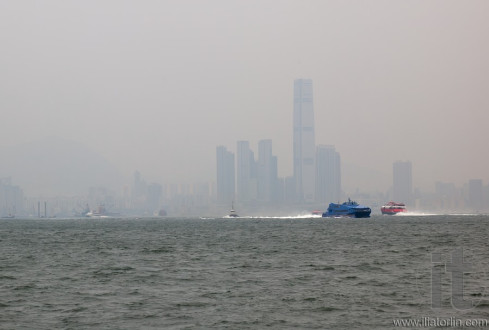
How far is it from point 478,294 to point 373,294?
22.7ft

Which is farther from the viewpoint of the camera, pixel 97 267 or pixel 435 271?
pixel 97 267

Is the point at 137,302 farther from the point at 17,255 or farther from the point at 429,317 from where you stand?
the point at 17,255

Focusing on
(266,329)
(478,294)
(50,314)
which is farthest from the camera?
(478,294)

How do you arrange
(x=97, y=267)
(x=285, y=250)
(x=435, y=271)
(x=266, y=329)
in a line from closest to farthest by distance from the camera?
1. (x=266, y=329)
2. (x=435, y=271)
3. (x=97, y=267)
4. (x=285, y=250)

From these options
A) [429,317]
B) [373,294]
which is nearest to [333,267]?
[373,294]

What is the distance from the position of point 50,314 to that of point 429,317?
22.5 metres

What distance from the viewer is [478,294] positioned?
45.6 metres

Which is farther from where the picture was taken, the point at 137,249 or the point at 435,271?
the point at 137,249

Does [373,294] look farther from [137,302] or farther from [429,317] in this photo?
[137,302]

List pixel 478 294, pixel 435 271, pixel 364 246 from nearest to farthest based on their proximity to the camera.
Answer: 1. pixel 478 294
2. pixel 435 271
3. pixel 364 246

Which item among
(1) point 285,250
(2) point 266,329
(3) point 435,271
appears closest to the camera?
(2) point 266,329

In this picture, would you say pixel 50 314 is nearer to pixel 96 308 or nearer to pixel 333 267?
pixel 96 308

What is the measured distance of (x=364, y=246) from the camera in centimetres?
9662

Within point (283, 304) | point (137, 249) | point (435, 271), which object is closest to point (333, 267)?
point (435, 271)
